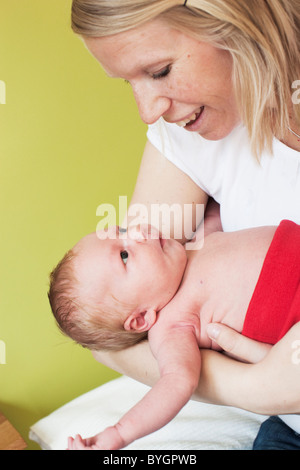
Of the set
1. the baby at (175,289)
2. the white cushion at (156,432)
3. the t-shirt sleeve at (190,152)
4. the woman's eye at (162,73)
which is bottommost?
the white cushion at (156,432)

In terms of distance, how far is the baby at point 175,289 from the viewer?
3.73ft

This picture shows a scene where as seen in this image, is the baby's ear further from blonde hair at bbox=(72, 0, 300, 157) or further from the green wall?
the green wall

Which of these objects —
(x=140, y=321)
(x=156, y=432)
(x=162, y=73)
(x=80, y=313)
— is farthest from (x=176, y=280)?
(x=156, y=432)

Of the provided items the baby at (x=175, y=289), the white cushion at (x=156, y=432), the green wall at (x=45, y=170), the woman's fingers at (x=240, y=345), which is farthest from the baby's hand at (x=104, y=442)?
the green wall at (x=45, y=170)

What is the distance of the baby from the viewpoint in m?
1.14

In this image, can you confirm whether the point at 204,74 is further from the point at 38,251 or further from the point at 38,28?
the point at 38,251

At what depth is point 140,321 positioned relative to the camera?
1275 mm

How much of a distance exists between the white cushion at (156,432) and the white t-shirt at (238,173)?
67 centimetres

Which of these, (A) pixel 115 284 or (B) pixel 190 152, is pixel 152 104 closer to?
(B) pixel 190 152

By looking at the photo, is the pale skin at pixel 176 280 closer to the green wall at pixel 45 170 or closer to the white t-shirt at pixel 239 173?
the white t-shirt at pixel 239 173

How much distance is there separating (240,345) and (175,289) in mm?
214

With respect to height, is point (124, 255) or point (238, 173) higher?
point (238, 173)

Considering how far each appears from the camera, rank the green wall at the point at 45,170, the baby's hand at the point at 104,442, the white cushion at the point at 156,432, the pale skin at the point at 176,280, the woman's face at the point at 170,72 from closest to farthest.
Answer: the baby's hand at the point at 104,442 → the woman's face at the point at 170,72 → the pale skin at the point at 176,280 → the white cushion at the point at 156,432 → the green wall at the point at 45,170
